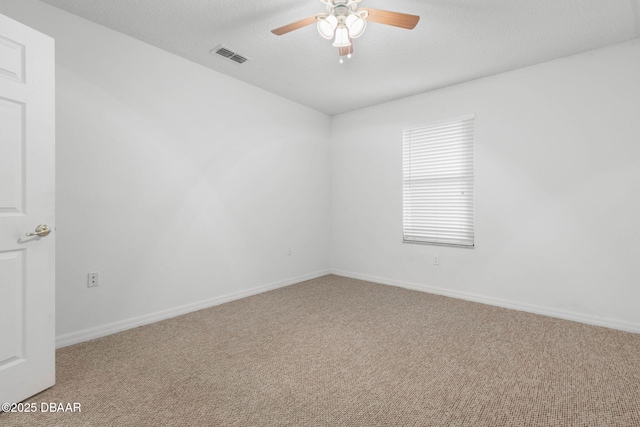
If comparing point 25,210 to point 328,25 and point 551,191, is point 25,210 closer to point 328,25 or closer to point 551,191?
point 328,25

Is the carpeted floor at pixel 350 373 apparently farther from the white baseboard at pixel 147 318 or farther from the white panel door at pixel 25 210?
the white panel door at pixel 25 210

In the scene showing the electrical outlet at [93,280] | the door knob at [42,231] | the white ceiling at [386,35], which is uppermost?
the white ceiling at [386,35]

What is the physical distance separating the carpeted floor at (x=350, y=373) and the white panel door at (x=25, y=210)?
0.74 feet

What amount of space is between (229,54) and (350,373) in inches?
117

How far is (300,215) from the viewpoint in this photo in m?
4.46

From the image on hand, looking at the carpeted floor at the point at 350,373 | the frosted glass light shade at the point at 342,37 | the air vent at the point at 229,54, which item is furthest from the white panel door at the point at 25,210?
the frosted glass light shade at the point at 342,37

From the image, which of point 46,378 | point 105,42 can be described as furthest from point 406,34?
point 46,378

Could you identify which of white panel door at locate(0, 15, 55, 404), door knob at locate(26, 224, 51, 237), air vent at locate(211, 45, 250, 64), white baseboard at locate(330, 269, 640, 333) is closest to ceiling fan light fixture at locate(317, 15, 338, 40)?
air vent at locate(211, 45, 250, 64)

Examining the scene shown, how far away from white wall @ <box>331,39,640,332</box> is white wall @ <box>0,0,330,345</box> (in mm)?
1845

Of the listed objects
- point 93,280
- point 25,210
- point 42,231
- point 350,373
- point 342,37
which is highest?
point 342,37

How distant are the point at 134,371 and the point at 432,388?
1.89 meters

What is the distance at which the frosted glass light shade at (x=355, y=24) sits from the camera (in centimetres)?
201

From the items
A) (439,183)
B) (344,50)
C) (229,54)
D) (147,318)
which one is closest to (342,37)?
(344,50)

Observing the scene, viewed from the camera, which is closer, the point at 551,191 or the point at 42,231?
the point at 42,231
